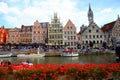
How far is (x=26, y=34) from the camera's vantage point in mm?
79812

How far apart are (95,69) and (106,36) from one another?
7087 centimetres

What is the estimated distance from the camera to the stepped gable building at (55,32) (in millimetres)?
Result: 72938

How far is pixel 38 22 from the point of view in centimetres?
7750

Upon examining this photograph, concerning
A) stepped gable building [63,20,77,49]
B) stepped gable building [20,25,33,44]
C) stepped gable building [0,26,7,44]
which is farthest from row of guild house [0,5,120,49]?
stepped gable building [0,26,7,44]

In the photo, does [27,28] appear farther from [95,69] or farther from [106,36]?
[95,69]

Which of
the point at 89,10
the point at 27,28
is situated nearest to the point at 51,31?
the point at 27,28

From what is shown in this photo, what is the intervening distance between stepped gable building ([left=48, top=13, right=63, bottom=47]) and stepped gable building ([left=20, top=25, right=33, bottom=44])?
11152mm

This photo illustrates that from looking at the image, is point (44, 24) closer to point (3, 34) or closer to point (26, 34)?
point (26, 34)

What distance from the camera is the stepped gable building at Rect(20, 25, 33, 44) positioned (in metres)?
79.5

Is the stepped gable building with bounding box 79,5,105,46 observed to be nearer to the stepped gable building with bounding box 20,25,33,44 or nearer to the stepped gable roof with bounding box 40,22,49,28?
the stepped gable roof with bounding box 40,22,49,28

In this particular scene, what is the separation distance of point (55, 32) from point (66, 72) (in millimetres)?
63843

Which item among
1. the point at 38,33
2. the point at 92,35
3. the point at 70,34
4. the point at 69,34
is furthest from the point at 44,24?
the point at 92,35

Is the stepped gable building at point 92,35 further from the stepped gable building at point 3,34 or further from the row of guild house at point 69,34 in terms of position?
the stepped gable building at point 3,34

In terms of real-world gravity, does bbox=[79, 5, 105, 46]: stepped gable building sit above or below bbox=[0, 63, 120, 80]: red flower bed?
above
